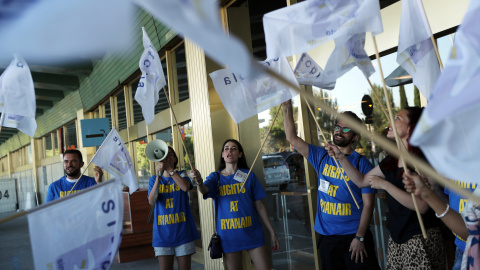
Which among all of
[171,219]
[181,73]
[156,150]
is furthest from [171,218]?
[181,73]

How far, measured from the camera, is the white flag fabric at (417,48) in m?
Answer: 3.31

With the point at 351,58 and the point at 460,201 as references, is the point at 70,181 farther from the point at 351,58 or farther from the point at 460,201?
the point at 460,201

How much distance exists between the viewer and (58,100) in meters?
23.0

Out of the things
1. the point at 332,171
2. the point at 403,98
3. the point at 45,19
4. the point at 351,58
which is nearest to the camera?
the point at 45,19

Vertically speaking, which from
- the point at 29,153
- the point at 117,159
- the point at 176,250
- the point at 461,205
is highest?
the point at 29,153

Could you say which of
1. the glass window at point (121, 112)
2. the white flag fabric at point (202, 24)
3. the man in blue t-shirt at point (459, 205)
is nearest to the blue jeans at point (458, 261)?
the man in blue t-shirt at point (459, 205)

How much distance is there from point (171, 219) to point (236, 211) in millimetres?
798

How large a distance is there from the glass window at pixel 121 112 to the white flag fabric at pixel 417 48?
11.0m

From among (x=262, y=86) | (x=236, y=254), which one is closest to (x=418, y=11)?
(x=262, y=86)

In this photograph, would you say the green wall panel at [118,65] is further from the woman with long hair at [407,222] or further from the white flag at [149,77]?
the woman with long hair at [407,222]

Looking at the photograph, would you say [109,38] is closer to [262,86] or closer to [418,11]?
[262,86]

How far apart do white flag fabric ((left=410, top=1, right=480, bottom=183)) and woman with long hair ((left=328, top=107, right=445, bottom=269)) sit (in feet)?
5.01

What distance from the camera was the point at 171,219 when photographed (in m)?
5.29

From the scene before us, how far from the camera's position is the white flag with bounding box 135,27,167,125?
5441 millimetres
